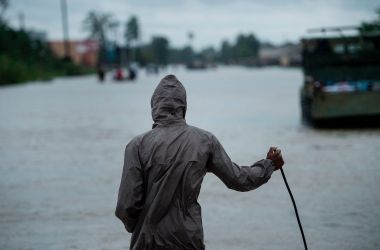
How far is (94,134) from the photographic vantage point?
60.9 feet

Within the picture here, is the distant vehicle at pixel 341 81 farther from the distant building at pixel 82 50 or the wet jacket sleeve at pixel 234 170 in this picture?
the distant building at pixel 82 50

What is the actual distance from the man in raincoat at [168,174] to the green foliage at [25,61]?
67085 millimetres

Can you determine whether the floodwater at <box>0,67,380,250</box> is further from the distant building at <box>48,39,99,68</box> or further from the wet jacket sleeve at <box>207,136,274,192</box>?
the distant building at <box>48,39,99,68</box>

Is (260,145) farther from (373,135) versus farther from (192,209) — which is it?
(192,209)

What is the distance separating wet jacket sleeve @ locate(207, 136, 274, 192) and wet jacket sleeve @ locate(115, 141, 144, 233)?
0.37 metres

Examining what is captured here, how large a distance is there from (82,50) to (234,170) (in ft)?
492

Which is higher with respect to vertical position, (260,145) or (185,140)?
(185,140)

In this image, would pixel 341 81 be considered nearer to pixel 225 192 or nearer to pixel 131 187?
pixel 225 192

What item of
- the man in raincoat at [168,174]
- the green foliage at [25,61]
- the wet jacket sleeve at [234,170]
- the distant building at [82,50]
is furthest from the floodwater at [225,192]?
the distant building at [82,50]

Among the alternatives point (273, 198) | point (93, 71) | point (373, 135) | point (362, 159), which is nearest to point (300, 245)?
point (273, 198)

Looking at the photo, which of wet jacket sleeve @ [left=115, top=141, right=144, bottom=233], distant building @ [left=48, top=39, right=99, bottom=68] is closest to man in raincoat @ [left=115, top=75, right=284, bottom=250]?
wet jacket sleeve @ [left=115, top=141, right=144, bottom=233]

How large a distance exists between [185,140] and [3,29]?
301 ft

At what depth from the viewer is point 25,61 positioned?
304 ft

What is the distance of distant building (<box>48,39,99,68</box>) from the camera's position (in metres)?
150
